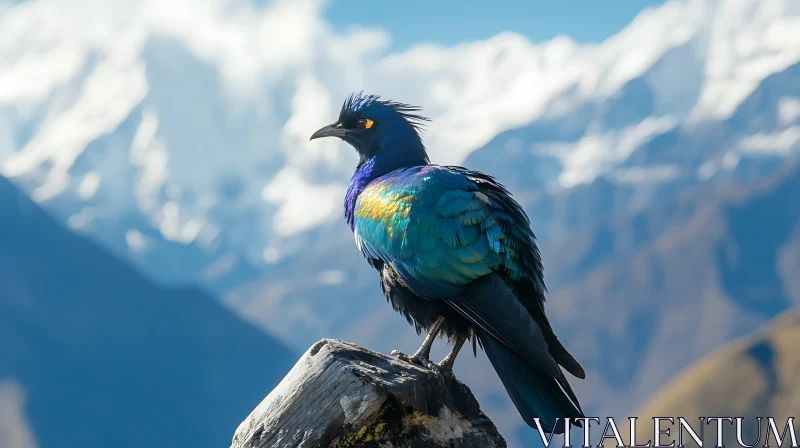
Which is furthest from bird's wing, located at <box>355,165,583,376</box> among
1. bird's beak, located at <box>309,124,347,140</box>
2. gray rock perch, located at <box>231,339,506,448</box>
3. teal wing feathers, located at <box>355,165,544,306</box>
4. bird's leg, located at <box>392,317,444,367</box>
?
bird's beak, located at <box>309,124,347,140</box>

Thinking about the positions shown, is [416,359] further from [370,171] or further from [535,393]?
[370,171]

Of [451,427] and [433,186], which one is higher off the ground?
[433,186]

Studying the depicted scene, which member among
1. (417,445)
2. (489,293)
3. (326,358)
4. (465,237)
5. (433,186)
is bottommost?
(417,445)

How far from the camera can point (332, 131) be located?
760 inches

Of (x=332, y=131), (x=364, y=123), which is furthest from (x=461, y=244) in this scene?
(x=332, y=131)

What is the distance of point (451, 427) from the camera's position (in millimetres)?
13375

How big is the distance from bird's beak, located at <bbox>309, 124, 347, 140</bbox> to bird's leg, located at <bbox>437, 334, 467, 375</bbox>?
5.36 meters

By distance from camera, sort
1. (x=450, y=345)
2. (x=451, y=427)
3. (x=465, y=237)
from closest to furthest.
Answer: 1. (x=451, y=427)
2. (x=465, y=237)
3. (x=450, y=345)

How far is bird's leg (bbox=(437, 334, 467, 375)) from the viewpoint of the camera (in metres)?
14.3

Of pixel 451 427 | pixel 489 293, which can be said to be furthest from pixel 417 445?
pixel 489 293

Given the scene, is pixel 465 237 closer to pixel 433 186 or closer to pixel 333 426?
pixel 433 186

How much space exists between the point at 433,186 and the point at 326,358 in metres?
3.53

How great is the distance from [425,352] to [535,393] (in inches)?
77.7

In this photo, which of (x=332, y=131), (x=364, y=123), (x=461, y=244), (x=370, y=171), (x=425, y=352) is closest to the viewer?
(x=461, y=244)
